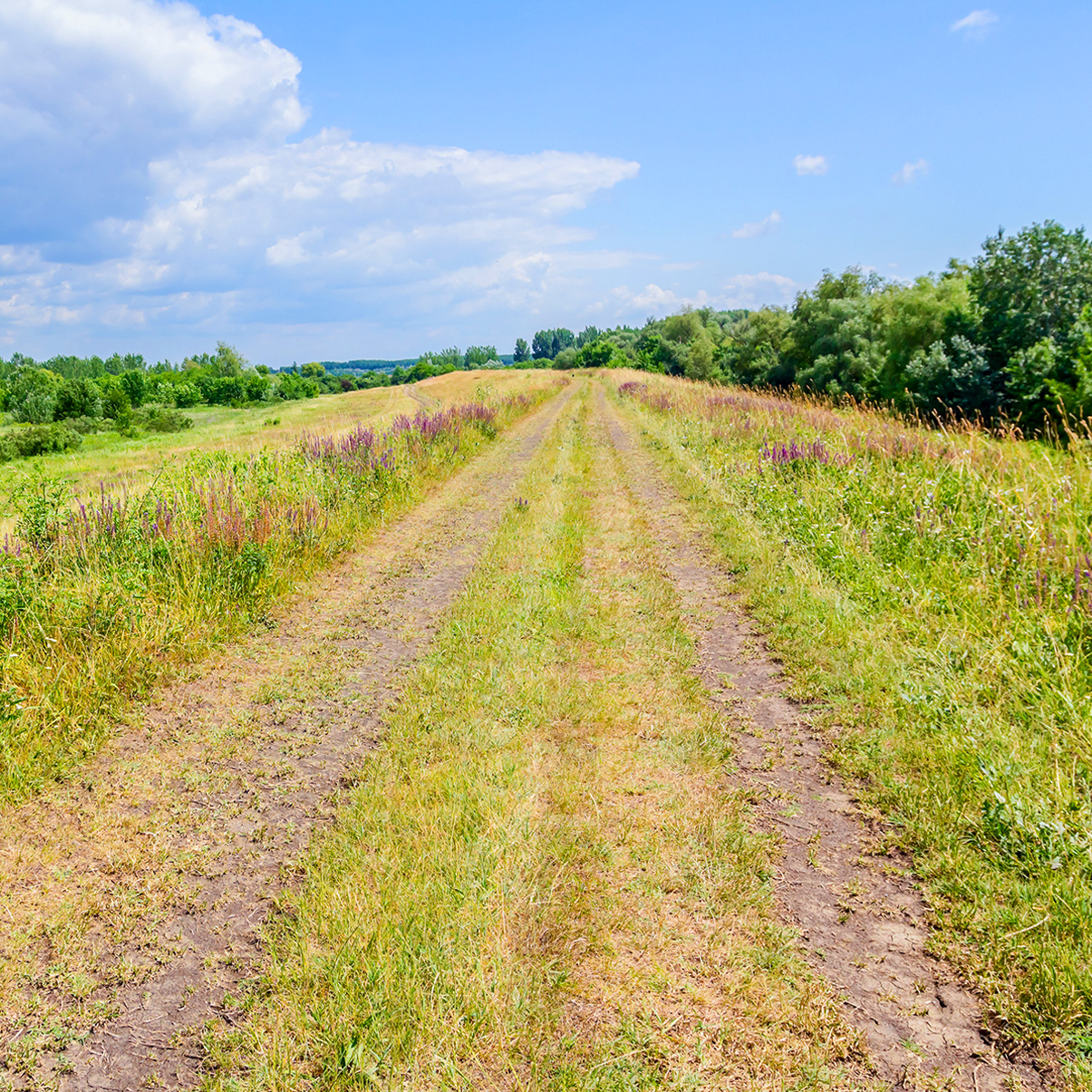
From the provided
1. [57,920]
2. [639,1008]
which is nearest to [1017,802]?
[639,1008]

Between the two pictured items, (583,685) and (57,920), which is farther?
(583,685)

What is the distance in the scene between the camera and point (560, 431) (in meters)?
24.1

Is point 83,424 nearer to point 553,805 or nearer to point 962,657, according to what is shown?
point 553,805

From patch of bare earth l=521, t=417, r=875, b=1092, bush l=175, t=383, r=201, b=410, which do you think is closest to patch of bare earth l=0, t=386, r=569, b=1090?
patch of bare earth l=521, t=417, r=875, b=1092

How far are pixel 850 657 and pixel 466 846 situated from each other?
3769 mm

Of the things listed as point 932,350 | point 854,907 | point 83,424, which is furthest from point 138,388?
point 854,907

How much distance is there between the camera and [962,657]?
5.12 meters

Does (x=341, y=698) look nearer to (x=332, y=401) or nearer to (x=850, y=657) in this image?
(x=850, y=657)

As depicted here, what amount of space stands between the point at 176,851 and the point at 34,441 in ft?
125

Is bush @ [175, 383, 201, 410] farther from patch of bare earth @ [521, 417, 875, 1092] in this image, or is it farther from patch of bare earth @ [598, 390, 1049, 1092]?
patch of bare earth @ [598, 390, 1049, 1092]

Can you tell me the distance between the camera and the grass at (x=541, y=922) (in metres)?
2.43

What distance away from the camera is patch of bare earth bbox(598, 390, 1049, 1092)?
7.90 feet

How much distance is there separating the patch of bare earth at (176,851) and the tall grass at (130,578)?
1.19ft

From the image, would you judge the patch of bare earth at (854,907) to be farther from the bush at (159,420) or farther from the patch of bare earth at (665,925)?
the bush at (159,420)
